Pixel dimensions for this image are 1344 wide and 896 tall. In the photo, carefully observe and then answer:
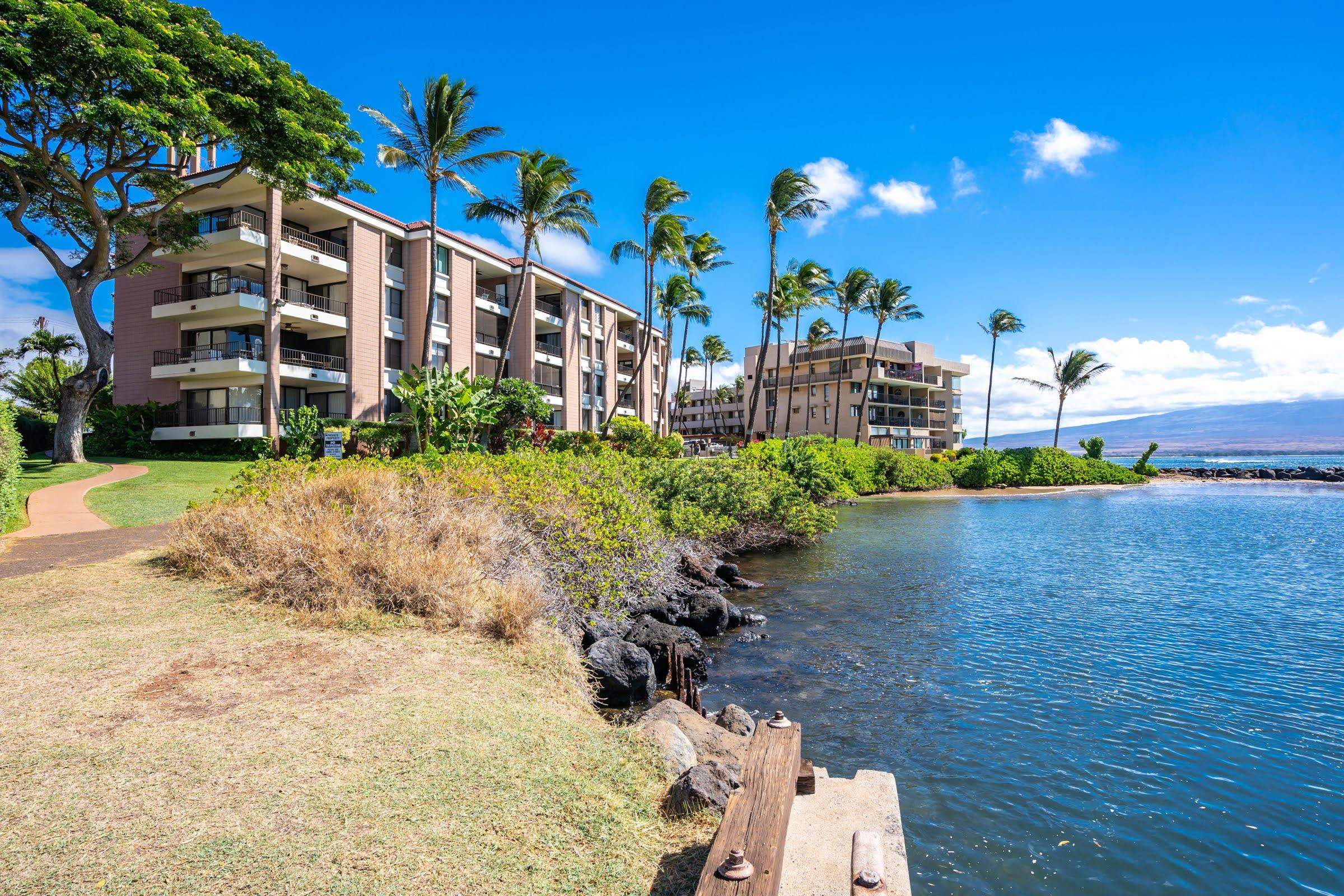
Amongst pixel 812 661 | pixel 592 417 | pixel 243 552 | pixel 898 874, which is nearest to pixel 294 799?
pixel 898 874

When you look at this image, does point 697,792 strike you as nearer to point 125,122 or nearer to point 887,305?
point 125,122

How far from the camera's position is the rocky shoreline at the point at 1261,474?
74.2 m

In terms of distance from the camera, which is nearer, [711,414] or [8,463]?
[8,463]

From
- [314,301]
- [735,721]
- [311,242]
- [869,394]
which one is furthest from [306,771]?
[869,394]

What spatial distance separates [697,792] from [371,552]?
18.4ft

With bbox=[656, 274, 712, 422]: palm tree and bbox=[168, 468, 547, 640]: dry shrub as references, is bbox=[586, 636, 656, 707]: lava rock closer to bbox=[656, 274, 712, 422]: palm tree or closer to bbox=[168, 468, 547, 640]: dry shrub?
bbox=[168, 468, 547, 640]: dry shrub

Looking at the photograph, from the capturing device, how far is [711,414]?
111062 millimetres

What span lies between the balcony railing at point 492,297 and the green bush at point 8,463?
31.7 meters

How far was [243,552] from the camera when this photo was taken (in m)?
9.38

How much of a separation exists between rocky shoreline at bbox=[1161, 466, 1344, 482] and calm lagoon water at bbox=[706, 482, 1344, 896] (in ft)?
218

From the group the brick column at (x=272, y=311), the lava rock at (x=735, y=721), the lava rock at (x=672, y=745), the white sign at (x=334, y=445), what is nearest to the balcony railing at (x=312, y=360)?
the brick column at (x=272, y=311)

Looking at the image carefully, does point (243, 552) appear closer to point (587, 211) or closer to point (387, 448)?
point (387, 448)

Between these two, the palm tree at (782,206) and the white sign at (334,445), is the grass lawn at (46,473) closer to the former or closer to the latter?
the white sign at (334,445)

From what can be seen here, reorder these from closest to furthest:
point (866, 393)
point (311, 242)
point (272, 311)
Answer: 1. point (272, 311)
2. point (311, 242)
3. point (866, 393)
